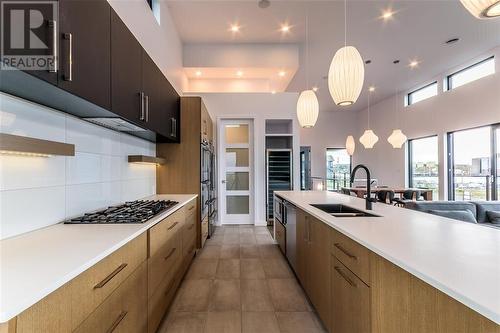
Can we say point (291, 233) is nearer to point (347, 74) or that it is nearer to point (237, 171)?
point (347, 74)

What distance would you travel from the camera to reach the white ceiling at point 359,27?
3.57 meters

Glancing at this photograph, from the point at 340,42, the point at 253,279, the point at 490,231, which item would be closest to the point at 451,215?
the point at 490,231

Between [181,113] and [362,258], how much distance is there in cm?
315

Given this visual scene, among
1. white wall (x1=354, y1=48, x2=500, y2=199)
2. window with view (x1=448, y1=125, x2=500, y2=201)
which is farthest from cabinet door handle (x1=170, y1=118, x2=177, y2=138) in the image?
window with view (x1=448, y1=125, x2=500, y2=201)

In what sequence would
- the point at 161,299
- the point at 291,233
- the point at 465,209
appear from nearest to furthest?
the point at 161,299, the point at 291,233, the point at 465,209

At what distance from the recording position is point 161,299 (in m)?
1.78

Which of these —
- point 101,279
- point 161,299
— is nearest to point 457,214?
point 161,299

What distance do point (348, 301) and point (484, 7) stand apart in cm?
177

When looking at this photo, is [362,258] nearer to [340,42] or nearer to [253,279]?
[253,279]

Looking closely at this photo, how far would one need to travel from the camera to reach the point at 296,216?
2502 millimetres

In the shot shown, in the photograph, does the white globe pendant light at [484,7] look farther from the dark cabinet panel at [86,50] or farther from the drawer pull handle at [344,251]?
the dark cabinet panel at [86,50]

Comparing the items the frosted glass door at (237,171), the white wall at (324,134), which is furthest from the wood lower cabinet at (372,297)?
the white wall at (324,134)

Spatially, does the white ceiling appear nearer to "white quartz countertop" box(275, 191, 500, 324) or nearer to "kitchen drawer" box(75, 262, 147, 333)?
"white quartz countertop" box(275, 191, 500, 324)

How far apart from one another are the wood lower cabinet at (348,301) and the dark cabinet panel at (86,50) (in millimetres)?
1757
